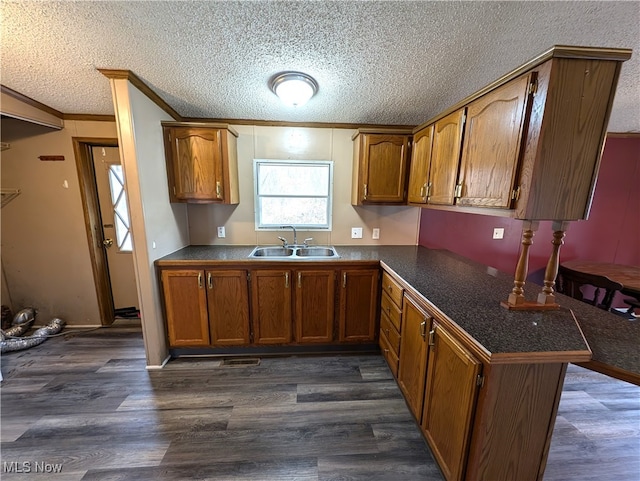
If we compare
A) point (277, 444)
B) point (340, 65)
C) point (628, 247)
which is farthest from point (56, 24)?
point (628, 247)

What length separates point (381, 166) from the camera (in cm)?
237

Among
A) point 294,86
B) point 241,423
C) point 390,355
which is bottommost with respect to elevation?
point 241,423

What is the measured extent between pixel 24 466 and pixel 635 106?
506cm

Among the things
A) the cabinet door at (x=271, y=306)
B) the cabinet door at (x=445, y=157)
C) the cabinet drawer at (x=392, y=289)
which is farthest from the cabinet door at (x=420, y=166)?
the cabinet door at (x=271, y=306)

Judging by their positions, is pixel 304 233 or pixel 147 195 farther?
pixel 304 233

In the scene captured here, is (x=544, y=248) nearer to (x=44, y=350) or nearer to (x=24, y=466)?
(x=24, y=466)

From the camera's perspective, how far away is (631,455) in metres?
1.40

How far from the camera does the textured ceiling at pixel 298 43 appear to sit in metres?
1.13

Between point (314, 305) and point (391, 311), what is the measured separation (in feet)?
2.25

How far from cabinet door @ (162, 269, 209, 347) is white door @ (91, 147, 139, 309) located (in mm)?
1004

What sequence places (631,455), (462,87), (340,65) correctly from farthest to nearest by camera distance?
(462,87), (340,65), (631,455)

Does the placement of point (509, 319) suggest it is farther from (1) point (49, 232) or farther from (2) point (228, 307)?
(1) point (49, 232)

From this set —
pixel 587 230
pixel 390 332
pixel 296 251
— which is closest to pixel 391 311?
pixel 390 332

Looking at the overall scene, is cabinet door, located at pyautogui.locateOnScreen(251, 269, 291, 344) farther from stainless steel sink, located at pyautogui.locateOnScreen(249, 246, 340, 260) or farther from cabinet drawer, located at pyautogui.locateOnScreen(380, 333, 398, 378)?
cabinet drawer, located at pyautogui.locateOnScreen(380, 333, 398, 378)
